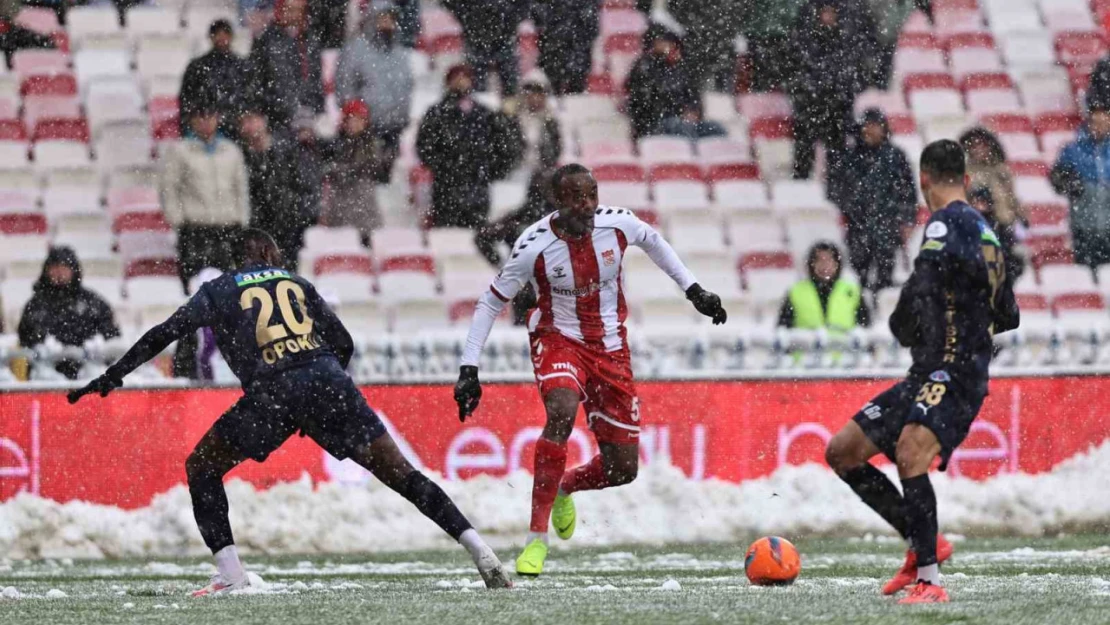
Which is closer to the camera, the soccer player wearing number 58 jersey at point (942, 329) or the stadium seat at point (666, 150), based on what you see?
the soccer player wearing number 58 jersey at point (942, 329)

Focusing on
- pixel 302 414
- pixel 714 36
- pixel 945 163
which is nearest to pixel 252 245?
pixel 302 414

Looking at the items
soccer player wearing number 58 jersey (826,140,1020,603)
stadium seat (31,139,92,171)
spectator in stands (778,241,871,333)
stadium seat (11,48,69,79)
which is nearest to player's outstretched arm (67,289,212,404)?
soccer player wearing number 58 jersey (826,140,1020,603)

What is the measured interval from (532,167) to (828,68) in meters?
2.65

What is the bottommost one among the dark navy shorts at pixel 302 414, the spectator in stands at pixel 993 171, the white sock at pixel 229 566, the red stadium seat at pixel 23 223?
the white sock at pixel 229 566

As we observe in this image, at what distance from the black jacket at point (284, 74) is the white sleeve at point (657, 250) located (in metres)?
6.07

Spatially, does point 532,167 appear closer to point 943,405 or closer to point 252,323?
point 252,323

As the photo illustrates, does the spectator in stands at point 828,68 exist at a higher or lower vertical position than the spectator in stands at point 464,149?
higher

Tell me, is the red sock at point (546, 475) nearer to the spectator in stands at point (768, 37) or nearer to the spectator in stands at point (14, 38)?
the spectator in stands at point (768, 37)

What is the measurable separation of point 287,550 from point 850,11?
6.97 m

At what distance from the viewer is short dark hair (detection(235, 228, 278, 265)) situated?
30.5 ft

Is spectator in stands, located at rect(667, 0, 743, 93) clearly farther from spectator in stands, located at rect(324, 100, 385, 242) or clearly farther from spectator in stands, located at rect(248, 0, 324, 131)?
spectator in stands, located at rect(248, 0, 324, 131)

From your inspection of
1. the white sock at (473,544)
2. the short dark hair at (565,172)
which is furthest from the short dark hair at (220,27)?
the white sock at (473,544)

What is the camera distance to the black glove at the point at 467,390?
965 cm

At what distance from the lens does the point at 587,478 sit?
10320 millimetres
